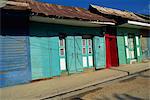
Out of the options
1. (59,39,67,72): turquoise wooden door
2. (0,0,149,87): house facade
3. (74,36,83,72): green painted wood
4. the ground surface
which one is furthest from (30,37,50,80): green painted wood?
the ground surface

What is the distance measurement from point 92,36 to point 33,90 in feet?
21.2

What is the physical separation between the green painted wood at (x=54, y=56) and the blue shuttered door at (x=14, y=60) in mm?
1495

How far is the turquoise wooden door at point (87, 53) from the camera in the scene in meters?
14.9

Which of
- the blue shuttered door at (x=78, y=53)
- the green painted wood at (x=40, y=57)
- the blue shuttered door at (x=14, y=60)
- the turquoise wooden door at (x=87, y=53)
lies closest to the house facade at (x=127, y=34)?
the turquoise wooden door at (x=87, y=53)

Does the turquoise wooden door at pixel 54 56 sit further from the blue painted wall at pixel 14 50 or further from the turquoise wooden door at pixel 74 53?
the blue painted wall at pixel 14 50

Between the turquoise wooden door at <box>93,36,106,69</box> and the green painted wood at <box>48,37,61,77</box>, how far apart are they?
3.02m

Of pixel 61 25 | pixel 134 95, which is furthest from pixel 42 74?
pixel 134 95

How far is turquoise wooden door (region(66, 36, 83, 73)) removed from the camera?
1383cm

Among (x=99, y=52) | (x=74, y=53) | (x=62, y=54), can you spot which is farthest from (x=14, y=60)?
(x=99, y=52)

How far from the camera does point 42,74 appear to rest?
1238 cm

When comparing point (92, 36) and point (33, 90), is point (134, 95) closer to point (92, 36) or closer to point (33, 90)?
point (33, 90)

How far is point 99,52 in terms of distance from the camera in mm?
15836

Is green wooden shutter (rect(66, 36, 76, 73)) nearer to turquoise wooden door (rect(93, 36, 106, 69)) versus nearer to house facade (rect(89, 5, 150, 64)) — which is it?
turquoise wooden door (rect(93, 36, 106, 69))

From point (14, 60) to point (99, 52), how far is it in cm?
609
